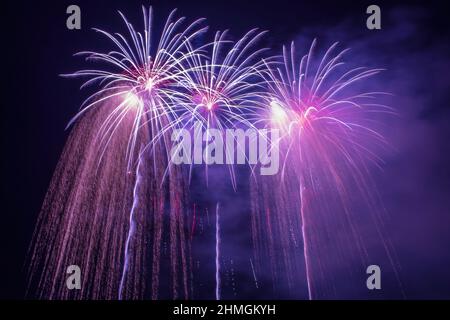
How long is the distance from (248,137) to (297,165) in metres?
1.22

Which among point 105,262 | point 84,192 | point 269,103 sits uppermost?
point 269,103

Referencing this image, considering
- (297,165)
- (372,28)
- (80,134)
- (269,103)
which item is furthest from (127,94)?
(372,28)

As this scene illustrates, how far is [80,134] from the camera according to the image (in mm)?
12289

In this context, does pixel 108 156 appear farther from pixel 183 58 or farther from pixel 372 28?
pixel 372 28

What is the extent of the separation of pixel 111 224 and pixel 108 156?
1379 mm

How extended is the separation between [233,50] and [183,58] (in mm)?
1049

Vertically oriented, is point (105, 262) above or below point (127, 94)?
below

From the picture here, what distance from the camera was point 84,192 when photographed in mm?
12242
